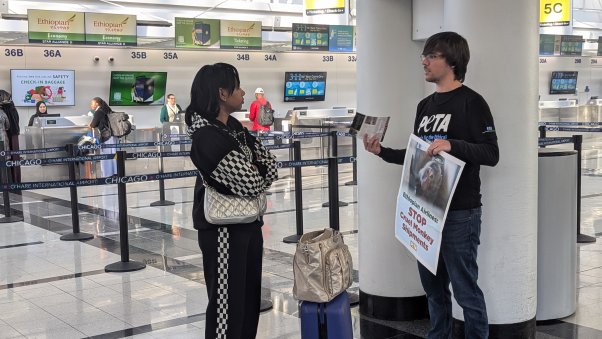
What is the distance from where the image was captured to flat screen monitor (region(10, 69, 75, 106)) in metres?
19.2

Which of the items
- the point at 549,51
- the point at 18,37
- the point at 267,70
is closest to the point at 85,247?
the point at 18,37

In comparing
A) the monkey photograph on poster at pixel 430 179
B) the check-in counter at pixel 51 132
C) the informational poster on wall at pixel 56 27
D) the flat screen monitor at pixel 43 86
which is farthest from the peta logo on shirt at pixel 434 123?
the flat screen monitor at pixel 43 86

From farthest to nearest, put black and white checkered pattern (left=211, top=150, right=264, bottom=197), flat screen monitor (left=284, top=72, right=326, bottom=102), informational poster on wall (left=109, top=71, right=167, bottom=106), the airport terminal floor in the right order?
flat screen monitor (left=284, top=72, right=326, bottom=102) → informational poster on wall (left=109, top=71, right=167, bottom=106) → the airport terminal floor → black and white checkered pattern (left=211, top=150, right=264, bottom=197)

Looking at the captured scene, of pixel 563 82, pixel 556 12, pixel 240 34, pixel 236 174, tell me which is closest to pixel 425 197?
pixel 236 174

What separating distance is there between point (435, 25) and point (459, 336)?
1964 mm

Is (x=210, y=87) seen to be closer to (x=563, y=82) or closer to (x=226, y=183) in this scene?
(x=226, y=183)

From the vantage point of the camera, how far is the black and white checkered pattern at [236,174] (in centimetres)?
352

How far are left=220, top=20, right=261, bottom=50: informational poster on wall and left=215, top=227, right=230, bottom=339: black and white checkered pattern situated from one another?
1720cm

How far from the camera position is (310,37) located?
22.1 m

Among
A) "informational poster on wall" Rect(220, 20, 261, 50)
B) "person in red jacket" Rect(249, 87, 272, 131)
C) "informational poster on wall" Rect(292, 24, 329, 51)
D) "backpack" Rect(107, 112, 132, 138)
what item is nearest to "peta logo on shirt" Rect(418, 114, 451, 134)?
"backpack" Rect(107, 112, 132, 138)

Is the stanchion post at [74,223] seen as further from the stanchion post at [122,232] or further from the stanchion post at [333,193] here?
the stanchion post at [333,193]

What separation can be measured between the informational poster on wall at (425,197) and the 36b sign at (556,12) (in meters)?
Answer: 18.2

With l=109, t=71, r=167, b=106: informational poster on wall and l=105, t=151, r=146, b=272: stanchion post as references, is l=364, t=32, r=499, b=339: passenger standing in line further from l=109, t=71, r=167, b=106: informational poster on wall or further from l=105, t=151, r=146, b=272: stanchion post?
l=109, t=71, r=167, b=106: informational poster on wall

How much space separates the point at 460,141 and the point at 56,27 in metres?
15.8
